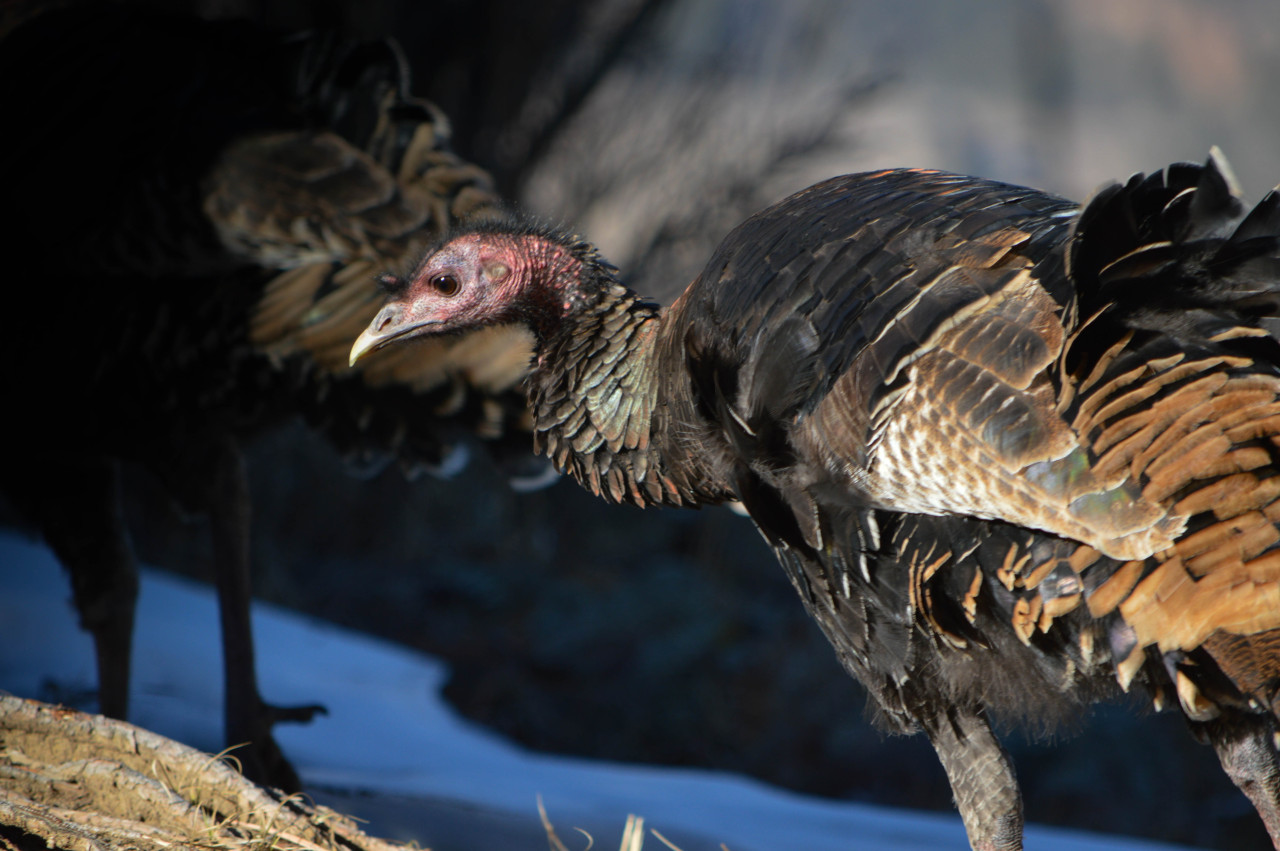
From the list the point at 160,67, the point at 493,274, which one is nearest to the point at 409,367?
the point at 493,274

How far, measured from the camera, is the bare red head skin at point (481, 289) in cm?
179

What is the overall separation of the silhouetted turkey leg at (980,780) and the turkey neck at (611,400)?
0.47 m

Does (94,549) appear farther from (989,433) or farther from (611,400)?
(989,433)

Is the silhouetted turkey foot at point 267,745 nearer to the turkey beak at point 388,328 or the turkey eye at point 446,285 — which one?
the turkey beak at point 388,328

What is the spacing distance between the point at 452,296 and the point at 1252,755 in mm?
1346

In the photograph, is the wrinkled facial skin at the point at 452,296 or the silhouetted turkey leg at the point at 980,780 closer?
the silhouetted turkey leg at the point at 980,780

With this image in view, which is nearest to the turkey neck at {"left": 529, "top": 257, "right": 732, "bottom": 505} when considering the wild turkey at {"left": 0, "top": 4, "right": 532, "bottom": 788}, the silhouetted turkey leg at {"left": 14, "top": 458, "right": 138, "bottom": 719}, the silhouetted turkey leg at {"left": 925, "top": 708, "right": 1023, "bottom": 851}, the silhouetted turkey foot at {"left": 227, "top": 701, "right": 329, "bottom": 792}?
the silhouetted turkey leg at {"left": 925, "top": 708, "right": 1023, "bottom": 851}

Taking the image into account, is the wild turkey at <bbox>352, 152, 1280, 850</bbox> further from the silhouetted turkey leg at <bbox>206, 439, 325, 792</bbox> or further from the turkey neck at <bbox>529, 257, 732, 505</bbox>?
the silhouetted turkey leg at <bbox>206, 439, 325, 792</bbox>

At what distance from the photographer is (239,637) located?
258cm

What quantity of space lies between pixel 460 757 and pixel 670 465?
181 cm

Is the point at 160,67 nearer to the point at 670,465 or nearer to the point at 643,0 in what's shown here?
the point at 670,465

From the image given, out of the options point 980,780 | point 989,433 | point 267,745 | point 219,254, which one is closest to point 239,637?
point 267,745

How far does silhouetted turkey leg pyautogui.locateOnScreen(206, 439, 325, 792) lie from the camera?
8.07ft

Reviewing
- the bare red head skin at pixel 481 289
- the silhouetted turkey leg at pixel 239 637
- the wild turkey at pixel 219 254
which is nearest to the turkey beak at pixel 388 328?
the bare red head skin at pixel 481 289
